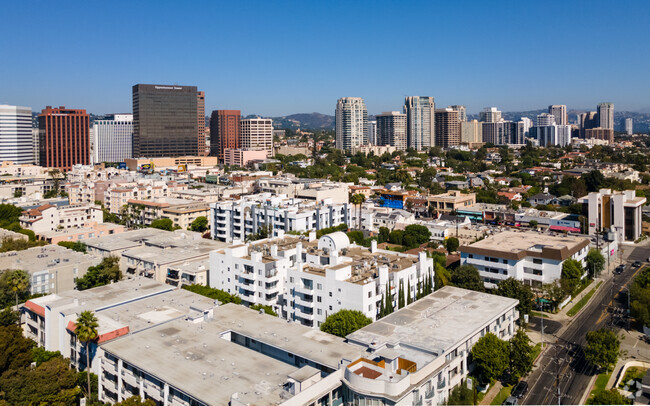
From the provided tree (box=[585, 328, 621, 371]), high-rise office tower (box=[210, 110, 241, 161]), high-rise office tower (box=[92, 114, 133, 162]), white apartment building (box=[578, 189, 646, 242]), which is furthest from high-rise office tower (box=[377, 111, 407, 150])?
tree (box=[585, 328, 621, 371])

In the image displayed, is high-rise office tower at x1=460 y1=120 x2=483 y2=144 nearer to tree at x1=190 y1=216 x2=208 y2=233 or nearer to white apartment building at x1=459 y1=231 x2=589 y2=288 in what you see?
tree at x1=190 y1=216 x2=208 y2=233

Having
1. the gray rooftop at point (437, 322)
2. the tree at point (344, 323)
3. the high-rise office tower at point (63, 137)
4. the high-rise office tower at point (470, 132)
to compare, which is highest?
the high-rise office tower at point (470, 132)

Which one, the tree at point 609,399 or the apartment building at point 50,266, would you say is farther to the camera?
the apartment building at point 50,266

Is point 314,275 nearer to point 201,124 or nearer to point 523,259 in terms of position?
point 523,259

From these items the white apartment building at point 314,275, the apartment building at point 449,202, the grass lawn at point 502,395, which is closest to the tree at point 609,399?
the grass lawn at point 502,395

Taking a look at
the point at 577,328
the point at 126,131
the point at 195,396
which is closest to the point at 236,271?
the point at 195,396

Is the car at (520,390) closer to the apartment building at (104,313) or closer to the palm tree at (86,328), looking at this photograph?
the apartment building at (104,313)
